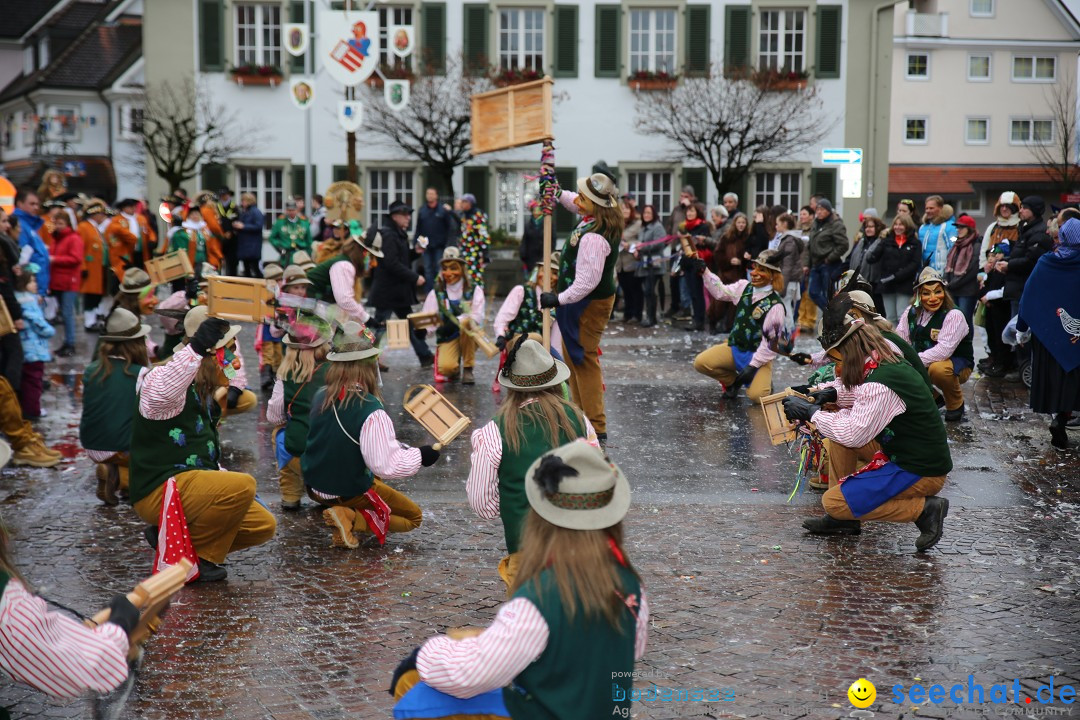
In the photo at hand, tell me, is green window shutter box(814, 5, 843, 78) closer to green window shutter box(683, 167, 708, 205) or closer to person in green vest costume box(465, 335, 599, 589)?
green window shutter box(683, 167, 708, 205)

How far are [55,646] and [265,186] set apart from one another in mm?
28035

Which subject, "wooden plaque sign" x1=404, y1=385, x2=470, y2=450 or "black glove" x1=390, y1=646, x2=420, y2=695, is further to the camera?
"wooden plaque sign" x1=404, y1=385, x2=470, y2=450

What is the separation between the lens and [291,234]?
21.3m

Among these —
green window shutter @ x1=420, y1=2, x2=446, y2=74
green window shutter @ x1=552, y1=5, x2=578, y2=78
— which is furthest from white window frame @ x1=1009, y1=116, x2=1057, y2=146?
green window shutter @ x1=420, y1=2, x2=446, y2=74

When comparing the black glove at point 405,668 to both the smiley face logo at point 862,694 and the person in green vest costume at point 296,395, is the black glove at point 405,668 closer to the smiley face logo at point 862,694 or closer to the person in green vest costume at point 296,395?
the smiley face logo at point 862,694

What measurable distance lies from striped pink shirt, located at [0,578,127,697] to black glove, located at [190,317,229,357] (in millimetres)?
2516

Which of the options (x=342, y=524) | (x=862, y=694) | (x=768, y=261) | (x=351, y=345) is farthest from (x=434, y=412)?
(x=768, y=261)

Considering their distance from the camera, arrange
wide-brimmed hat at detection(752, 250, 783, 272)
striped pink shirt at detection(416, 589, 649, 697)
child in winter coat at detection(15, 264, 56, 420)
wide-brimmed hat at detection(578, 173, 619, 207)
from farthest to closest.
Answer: wide-brimmed hat at detection(752, 250, 783, 272)
child in winter coat at detection(15, 264, 56, 420)
wide-brimmed hat at detection(578, 173, 619, 207)
striped pink shirt at detection(416, 589, 649, 697)

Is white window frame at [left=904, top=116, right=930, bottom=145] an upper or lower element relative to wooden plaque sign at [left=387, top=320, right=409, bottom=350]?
upper

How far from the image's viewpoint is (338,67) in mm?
19594

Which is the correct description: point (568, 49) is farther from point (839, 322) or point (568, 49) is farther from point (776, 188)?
point (839, 322)

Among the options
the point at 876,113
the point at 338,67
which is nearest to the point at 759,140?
the point at 876,113

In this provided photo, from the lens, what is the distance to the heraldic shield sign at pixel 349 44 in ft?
63.6

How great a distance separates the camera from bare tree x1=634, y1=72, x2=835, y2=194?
27719mm
